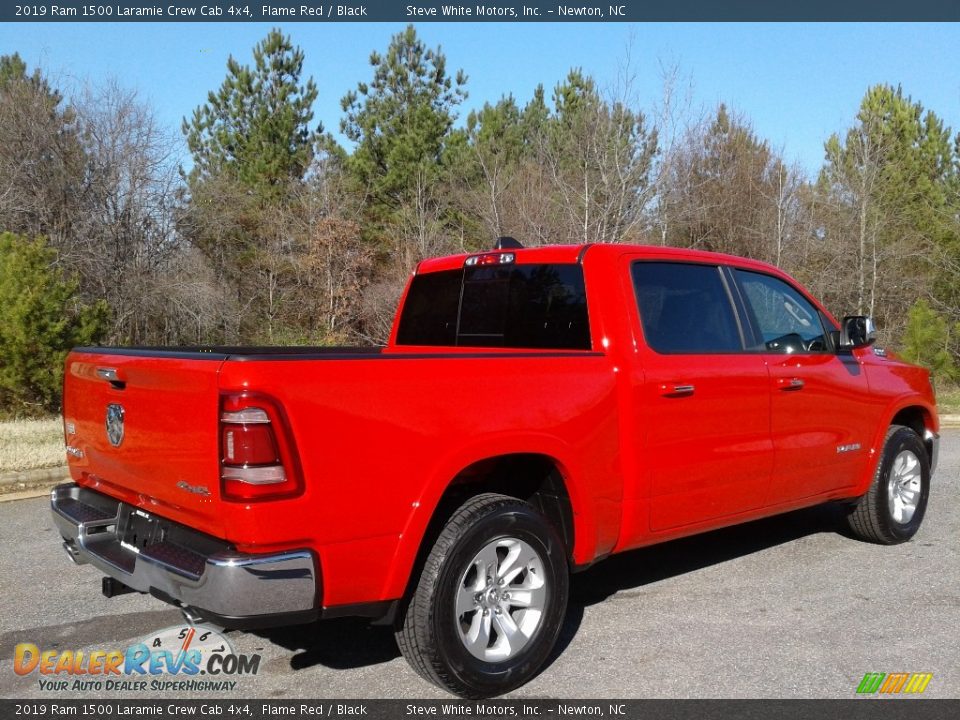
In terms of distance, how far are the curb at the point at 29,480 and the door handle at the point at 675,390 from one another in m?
5.94

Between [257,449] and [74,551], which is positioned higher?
[257,449]

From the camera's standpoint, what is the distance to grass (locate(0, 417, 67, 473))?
8.40m

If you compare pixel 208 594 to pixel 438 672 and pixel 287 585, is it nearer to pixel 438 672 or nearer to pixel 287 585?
pixel 287 585

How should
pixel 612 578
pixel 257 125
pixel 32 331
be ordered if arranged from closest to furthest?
pixel 612 578 → pixel 32 331 → pixel 257 125

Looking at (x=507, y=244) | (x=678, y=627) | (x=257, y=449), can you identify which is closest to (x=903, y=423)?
(x=678, y=627)

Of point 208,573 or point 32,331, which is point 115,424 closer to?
point 208,573

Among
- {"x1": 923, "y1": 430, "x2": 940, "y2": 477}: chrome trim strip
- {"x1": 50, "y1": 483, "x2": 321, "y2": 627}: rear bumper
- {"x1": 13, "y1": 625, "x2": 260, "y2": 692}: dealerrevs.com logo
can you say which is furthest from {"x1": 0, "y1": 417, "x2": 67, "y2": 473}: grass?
{"x1": 923, "y1": 430, "x2": 940, "y2": 477}: chrome trim strip

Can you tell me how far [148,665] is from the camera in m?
4.05

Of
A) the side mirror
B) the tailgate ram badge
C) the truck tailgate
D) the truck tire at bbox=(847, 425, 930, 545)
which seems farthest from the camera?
the truck tire at bbox=(847, 425, 930, 545)

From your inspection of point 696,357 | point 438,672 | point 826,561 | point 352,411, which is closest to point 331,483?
point 352,411

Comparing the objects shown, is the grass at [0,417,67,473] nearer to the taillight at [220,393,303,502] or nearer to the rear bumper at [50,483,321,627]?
the rear bumper at [50,483,321,627]

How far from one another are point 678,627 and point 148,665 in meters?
2.62

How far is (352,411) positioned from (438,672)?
114 cm

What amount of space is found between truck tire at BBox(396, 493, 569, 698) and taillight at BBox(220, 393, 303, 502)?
2.51 ft
